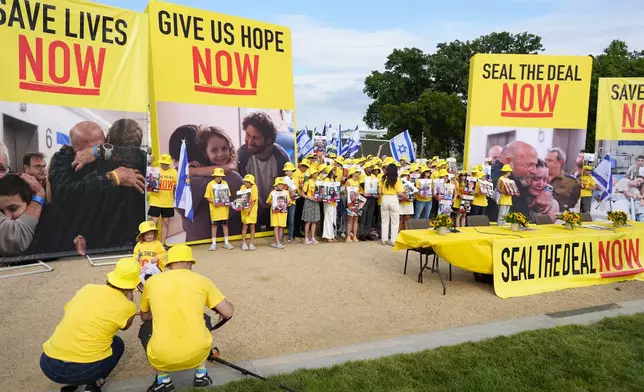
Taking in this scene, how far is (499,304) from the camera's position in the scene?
6594 millimetres

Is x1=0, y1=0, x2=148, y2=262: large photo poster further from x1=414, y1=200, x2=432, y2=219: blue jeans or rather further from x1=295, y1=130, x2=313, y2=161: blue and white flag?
x1=295, y1=130, x2=313, y2=161: blue and white flag

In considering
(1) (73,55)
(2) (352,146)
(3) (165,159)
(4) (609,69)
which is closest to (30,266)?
(3) (165,159)

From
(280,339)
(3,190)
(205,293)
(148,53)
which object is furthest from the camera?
(148,53)

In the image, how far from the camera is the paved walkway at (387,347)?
4129 millimetres

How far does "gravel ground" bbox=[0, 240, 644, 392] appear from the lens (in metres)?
4.93

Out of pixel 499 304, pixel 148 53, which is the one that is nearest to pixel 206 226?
pixel 148 53

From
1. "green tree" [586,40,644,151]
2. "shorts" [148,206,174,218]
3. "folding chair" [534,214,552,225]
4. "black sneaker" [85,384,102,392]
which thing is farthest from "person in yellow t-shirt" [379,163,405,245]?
"green tree" [586,40,644,151]

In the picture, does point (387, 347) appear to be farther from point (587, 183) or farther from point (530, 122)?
point (587, 183)

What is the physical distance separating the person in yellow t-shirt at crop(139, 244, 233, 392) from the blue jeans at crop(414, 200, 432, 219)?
824 cm

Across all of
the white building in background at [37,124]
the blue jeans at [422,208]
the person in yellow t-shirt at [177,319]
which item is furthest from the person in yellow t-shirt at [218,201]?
the person in yellow t-shirt at [177,319]

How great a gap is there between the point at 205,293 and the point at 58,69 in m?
6.59

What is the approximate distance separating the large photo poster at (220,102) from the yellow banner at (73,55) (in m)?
0.86

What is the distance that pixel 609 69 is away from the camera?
1275 inches

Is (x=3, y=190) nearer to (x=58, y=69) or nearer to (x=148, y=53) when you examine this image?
(x=58, y=69)
